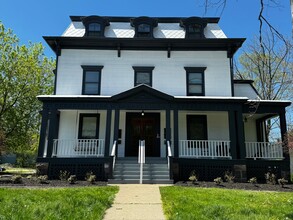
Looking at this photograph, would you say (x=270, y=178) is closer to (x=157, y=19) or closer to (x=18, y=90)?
(x=157, y=19)

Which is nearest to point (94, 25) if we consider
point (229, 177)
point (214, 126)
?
point (214, 126)

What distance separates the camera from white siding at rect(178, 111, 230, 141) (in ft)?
47.9

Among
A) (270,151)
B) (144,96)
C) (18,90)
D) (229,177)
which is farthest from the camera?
(18,90)

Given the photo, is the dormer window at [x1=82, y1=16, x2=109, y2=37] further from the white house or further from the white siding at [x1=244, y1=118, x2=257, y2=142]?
the white siding at [x1=244, y1=118, x2=257, y2=142]

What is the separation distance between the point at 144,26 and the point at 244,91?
7199 millimetres

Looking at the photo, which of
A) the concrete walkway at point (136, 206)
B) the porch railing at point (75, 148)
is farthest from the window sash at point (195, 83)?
the concrete walkway at point (136, 206)

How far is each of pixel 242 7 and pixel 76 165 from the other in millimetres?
9692

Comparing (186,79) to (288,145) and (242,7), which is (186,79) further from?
(242,7)

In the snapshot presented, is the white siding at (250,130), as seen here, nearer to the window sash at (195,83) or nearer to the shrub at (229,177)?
the window sash at (195,83)

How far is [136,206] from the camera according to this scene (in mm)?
6297

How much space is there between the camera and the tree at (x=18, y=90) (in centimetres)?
1975

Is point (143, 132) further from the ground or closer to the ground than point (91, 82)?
closer to the ground

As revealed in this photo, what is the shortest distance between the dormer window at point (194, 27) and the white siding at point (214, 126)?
4.90 m

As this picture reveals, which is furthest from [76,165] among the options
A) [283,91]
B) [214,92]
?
[283,91]
